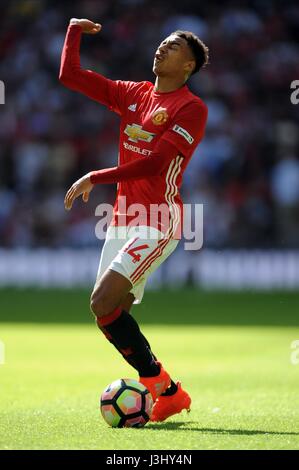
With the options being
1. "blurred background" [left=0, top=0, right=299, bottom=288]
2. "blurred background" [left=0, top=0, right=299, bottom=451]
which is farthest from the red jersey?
"blurred background" [left=0, top=0, right=299, bottom=288]

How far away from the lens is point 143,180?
270 inches

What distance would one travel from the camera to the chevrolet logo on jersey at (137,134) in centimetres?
690

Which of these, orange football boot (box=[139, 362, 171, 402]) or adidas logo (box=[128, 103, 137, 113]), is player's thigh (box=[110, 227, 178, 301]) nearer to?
orange football boot (box=[139, 362, 171, 402])

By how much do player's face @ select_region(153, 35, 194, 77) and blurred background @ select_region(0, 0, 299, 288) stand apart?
39.4 ft

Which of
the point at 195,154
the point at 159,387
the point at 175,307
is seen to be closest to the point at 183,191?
the point at 195,154

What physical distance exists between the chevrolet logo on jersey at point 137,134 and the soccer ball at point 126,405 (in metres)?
1.65

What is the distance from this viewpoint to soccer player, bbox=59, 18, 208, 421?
654 cm

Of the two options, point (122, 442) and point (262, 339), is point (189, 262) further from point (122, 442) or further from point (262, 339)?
point (122, 442)

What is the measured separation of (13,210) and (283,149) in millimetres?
5758

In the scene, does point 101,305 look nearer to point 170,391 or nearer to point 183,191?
point 170,391

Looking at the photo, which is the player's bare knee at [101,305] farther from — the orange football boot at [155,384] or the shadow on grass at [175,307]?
the shadow on grass at [175,307]

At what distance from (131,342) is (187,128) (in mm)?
1453

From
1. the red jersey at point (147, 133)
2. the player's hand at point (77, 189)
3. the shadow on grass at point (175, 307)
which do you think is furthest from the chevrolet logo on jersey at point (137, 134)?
the shadow on grass at point (175, 307)

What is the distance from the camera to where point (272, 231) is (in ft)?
64.7
